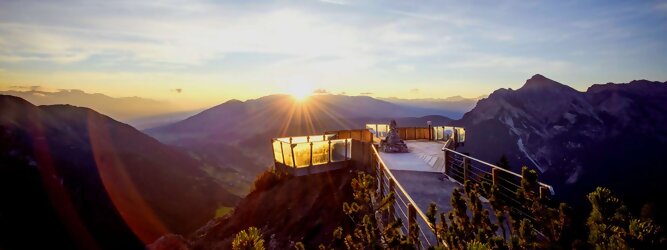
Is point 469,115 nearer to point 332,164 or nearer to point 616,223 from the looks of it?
point 332,164

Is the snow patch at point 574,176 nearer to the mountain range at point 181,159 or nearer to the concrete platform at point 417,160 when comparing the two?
the mountain range at point 181,159

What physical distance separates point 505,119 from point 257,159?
108 metres

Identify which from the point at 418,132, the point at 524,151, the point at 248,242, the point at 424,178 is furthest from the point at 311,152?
the point at 524,151

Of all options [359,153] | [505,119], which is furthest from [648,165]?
[359,153]

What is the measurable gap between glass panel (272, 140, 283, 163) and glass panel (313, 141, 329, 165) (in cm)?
151

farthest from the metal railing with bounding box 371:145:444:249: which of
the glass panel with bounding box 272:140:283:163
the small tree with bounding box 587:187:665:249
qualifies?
the glass panel with bounding box 272:140:283:163

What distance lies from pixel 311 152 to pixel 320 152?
399 mm

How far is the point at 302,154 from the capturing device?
54.2ft

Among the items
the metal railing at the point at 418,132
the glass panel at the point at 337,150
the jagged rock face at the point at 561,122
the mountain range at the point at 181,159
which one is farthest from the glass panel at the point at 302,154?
the jagged rock face at the point at 561,122

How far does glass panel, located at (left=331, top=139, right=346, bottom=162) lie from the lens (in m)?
17.4

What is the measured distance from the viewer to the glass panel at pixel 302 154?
16375 mm

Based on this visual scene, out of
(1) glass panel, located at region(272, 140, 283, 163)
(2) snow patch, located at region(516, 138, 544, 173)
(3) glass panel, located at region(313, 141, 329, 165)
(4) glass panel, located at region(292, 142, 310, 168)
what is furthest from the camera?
(2) snow patch, located at region(516, 138, 544, 173)

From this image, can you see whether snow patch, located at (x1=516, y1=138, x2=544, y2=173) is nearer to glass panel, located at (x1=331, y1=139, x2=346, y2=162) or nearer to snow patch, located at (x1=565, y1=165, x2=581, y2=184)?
snow patch, located at (x1=565, y1=165, x2=581, y2=184)

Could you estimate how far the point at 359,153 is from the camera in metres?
17.6
